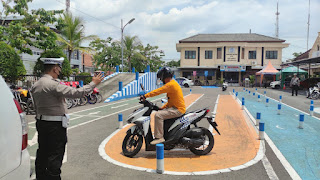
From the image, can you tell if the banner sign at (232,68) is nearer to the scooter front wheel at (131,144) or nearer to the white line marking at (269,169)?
the white line marking at (269,169)

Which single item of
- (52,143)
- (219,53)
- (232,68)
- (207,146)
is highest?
(219,53)

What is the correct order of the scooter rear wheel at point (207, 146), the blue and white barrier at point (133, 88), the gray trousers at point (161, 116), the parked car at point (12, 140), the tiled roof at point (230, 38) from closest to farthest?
1. the parked car at point (12, 140)
2. the gray trousers at point (161, 116)
3. the scooter rear wheel at point (207, 146)
4. the blue and white barrier at point (133, 88)
5. the tiled roof at point (230, 38)

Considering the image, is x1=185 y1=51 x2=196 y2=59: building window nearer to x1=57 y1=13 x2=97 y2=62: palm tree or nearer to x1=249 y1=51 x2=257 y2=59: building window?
x1=249 y1=51 x2=257 y2=59: building window

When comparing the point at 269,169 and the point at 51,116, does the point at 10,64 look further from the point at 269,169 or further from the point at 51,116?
the point at 269,169

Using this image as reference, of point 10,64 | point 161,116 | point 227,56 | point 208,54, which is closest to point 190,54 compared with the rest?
point 208,54

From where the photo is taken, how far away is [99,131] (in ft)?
25.2

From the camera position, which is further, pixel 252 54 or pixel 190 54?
pixel 190 54

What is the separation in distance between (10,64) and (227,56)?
34.1 metres

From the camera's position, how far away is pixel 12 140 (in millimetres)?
2295

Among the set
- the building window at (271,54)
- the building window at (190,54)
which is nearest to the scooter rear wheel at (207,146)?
the building window at (190,54)

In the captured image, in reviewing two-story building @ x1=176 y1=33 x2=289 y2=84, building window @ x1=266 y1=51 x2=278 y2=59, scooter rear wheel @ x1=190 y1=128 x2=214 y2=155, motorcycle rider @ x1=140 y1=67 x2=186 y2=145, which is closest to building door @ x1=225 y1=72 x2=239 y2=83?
two-story building @ x1=176 y1=33 x2=289 y2=84

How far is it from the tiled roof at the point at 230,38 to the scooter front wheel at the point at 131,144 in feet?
127

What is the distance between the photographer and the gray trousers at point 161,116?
495cm

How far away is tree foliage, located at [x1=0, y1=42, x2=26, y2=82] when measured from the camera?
12.9 m
